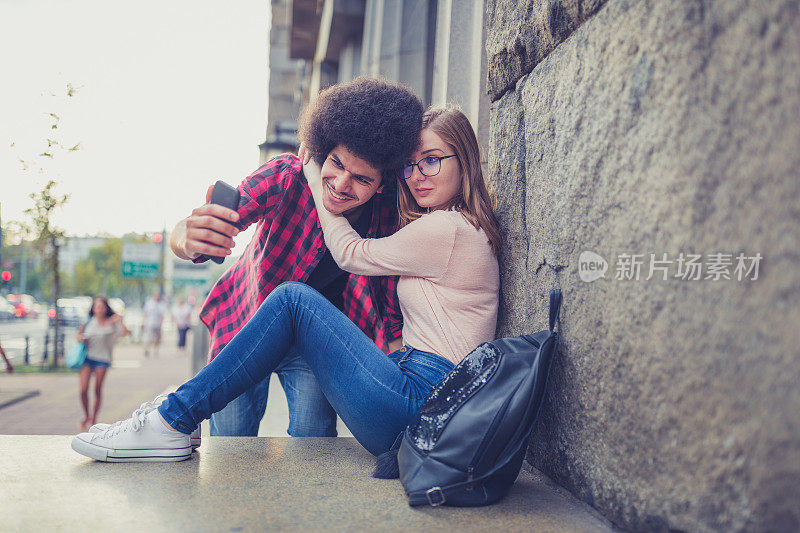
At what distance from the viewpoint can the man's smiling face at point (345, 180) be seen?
96.7 inches

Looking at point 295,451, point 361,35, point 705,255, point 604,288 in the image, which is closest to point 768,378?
point 705,255

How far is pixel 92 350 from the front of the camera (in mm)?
8172

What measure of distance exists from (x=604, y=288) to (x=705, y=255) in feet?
1.28

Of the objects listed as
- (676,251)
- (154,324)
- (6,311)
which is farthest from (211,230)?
(6,311)

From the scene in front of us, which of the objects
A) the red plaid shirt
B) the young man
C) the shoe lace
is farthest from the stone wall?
the shoe lace

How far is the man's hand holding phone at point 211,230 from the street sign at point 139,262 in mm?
16476

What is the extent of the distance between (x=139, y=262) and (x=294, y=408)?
1655 cm

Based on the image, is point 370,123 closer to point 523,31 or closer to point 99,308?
point 523,31

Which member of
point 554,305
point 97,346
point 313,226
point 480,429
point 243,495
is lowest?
point 97,346

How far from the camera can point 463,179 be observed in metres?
2.48

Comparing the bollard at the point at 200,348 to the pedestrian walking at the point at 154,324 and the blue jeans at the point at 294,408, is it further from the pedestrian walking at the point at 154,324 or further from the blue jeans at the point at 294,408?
the blue jeans at the point at 294,408

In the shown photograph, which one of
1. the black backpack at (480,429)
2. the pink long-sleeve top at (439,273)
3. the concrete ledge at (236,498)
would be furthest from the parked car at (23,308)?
the black backpack at (480,429)

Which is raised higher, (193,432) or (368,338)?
(368,338)

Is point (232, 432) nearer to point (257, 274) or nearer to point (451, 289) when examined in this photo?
point (257, 274)
